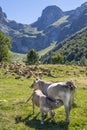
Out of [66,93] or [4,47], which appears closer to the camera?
[66,93]

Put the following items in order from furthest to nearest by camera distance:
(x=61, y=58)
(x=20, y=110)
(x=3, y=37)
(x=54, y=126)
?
(x=61, y=58) < (x=3, y=37) < (x=20, y=110) < (x=54, y=126)

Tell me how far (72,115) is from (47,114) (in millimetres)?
1891

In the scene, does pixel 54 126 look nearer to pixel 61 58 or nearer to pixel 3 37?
pixel 3 37

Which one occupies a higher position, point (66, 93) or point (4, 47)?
point (4, 47)

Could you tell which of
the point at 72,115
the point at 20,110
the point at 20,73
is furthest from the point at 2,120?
the point at 20,73

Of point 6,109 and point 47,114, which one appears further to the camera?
point 6,109

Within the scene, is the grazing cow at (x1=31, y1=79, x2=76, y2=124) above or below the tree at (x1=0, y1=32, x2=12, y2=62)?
below

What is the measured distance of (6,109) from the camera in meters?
23.4

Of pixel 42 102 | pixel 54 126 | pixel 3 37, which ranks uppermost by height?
pixel 3 37

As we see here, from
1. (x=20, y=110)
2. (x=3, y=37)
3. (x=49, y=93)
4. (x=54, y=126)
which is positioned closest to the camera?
(x=54, y=126)

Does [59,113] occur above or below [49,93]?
below

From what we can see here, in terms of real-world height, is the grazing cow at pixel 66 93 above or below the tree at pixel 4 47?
below

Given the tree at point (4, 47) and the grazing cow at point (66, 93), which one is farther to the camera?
the tree at point (4, 47)

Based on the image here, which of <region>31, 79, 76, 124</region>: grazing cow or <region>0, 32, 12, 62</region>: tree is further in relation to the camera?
<region>0, 32, 12, 62</region>: tree
